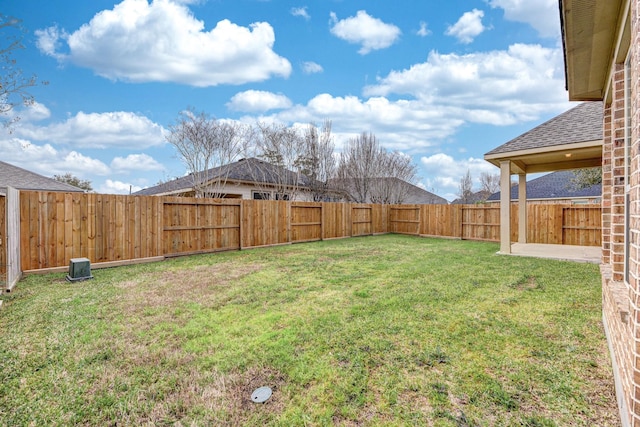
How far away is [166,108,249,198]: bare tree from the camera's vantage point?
13.6 metres

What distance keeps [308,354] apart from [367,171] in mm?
16399

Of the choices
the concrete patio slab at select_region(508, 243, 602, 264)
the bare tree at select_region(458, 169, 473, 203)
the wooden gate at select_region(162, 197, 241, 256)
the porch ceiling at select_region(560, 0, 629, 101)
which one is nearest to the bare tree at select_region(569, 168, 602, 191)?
the concrete patio slab at select_region(508, 243, 602, 264)

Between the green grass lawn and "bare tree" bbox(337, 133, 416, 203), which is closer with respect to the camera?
the green grass lawn

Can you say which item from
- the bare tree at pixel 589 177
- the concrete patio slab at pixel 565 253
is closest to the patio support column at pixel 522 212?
the concrete patio slab at pixel 565 253

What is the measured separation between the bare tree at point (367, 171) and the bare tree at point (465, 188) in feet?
58.2

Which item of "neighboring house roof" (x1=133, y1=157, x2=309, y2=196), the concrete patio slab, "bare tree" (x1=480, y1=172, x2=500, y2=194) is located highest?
"bare tree" (x1=480, y1=172, x2=500, y2=194)

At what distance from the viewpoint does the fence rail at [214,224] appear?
602 cm

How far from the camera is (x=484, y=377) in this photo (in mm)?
2262

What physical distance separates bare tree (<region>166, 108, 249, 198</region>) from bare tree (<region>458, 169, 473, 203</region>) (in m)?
26.9

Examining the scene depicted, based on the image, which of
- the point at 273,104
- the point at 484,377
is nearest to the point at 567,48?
the point at 484,377

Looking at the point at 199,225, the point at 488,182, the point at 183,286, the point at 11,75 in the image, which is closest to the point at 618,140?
the point at 183,286

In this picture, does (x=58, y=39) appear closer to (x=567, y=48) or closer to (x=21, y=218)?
(x=21, y=218)

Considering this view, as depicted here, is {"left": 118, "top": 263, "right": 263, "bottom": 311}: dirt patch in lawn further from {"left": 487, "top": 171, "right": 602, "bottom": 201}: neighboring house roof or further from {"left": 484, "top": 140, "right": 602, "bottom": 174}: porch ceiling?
{"left": 487, "top": 171, "right": 602, "bottom": 201}: neighboring house roof

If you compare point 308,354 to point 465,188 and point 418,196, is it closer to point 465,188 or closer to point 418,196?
point 418,196
